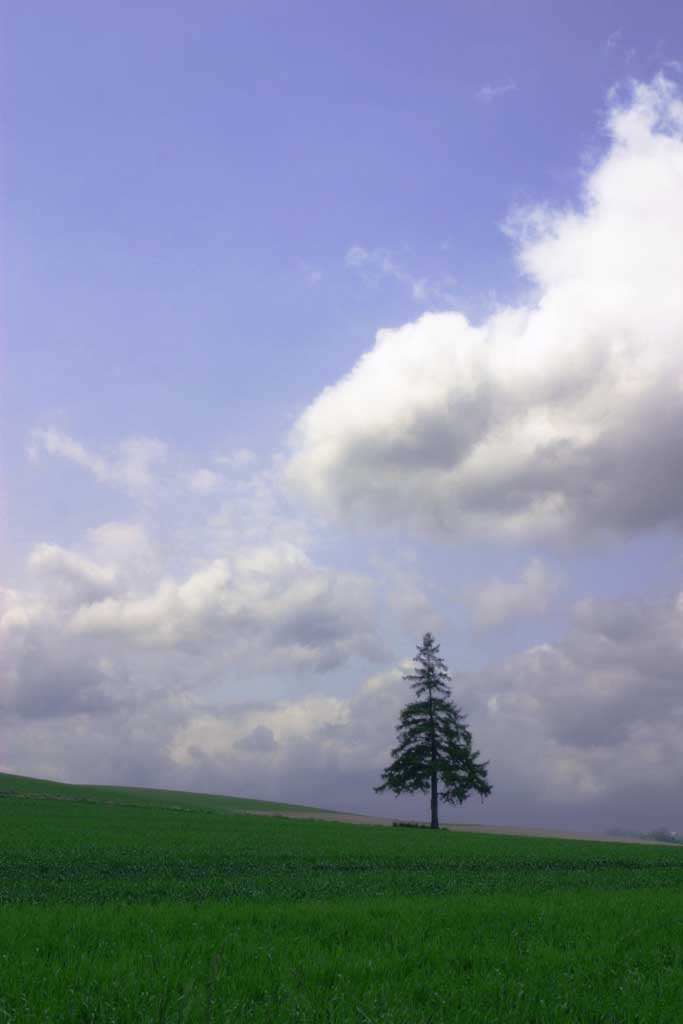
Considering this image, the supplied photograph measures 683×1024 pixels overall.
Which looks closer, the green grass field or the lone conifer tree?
the green grass field

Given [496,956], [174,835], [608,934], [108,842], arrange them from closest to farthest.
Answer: [496,956] → [608,934] → [108,842] → [174,835]

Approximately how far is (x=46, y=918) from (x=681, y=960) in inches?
391

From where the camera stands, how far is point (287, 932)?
12.2 meters

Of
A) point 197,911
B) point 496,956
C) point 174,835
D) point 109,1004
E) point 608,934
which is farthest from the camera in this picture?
point 174,835

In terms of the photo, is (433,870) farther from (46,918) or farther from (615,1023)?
(615,1023)

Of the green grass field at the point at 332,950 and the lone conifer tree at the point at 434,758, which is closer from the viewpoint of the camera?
the green grass field at the point at 332,950

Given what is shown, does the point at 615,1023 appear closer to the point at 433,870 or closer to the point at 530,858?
the point at 433,870

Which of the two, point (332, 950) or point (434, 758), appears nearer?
point (332, 950)

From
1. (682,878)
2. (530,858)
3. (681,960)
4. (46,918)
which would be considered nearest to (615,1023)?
(681,960)

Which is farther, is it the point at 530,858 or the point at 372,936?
the point at 530,858

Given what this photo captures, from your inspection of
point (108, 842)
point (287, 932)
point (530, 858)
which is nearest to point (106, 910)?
point (287, 932)

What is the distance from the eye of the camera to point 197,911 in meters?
14.1

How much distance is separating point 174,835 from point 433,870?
1710 centimetres

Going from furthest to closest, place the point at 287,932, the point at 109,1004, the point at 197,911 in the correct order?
the point at 197,911, the point at 287,932, the point at 109,1004
